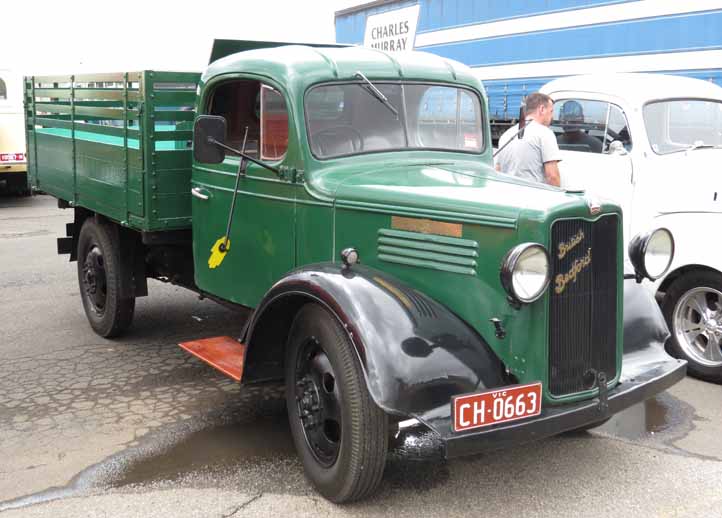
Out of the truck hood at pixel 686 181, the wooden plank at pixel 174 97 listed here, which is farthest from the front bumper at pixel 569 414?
the wooden plank at pixel 174 97

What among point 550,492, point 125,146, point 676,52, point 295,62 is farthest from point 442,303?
point 676,52

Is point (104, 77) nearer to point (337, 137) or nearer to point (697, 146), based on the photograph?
point (337, 137)

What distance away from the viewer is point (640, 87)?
6801 millimetres

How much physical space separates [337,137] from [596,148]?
10.9 ft

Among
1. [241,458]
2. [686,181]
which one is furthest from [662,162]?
[241,458]

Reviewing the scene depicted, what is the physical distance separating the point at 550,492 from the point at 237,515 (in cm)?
138

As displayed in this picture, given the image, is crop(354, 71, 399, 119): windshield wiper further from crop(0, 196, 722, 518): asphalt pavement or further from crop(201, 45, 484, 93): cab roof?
crop(0, 196, 722, 518): asphalt pavement

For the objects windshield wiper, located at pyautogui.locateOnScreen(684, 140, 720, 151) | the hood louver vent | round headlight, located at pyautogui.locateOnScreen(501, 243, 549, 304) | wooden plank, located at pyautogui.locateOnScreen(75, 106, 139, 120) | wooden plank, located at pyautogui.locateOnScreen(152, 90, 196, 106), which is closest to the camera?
round headlight, located at pyautogui.locateOnScreen(501, 243, 549, 304)

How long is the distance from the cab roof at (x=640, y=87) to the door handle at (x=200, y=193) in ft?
11.8

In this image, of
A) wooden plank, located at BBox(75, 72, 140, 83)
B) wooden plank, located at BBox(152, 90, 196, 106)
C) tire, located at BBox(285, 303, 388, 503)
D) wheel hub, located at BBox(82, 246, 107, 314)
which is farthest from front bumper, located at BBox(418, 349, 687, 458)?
wheel hub, located at BBox(82, 246, 107, 314)

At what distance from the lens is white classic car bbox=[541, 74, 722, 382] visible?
538 centimetres

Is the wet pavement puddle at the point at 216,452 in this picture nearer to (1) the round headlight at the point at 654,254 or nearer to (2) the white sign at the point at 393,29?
(1) the round headlight at the point at 654,254

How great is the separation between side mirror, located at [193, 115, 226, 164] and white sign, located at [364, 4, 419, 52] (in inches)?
499

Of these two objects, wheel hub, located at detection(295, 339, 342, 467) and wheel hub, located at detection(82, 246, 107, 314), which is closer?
wheel hub, located at detection(295, 339, 342, 467)
